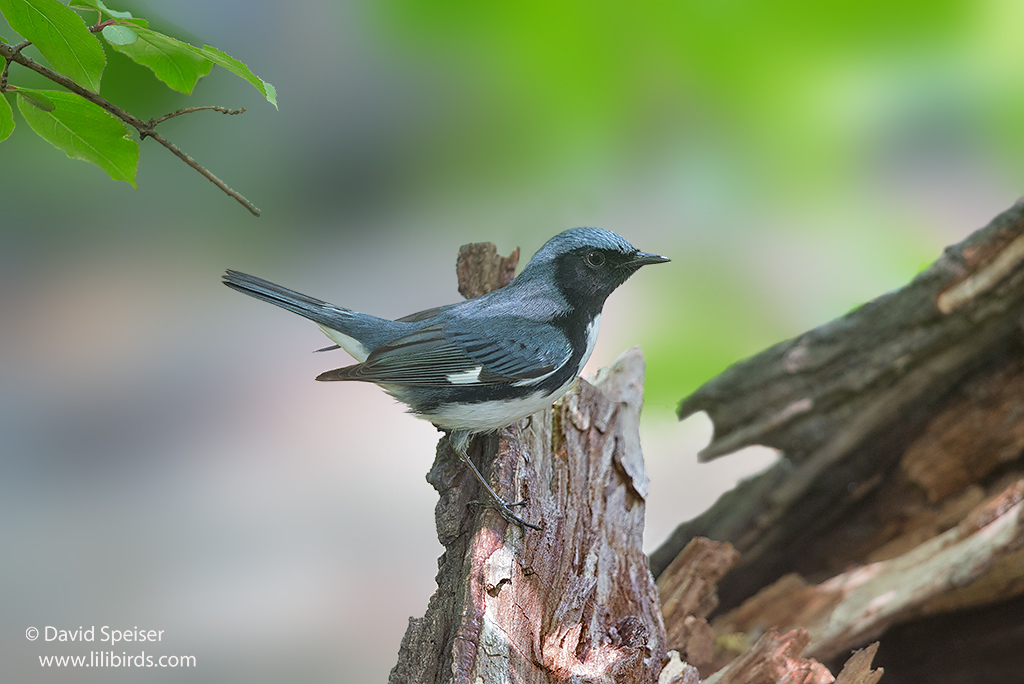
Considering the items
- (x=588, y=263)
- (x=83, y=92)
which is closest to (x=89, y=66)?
(x=83, y=92)

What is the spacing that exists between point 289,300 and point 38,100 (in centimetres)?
96

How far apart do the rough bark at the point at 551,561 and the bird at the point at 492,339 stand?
0.08 metres

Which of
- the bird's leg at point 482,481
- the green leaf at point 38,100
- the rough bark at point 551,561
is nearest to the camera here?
the green leaf at point 38,100

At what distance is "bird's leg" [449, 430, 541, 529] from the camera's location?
6.73 feet

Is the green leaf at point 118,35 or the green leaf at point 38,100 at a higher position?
the green leaf at point 38,100

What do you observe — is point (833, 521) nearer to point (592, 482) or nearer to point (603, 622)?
point (592, 482)

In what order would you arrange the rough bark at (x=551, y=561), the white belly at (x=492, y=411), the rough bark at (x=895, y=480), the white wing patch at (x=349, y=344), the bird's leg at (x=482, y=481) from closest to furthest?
1. the rough bark at (x=551, y=561)
2. the bird's leg at (x=482, y=481)
3. the white belly at (x=492, y=411)
4. the white wing patch at (x=349, y=344)
5. the rough bark at (x=895, y=480)

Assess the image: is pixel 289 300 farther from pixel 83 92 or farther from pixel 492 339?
pixel 83 92

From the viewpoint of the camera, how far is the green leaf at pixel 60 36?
1.24m

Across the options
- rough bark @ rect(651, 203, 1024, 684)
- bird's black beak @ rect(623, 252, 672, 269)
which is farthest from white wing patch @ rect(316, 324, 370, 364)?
rough bark @ rect(651, 203, 1024, 684)

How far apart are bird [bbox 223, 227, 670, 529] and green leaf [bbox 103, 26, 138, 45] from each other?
91 cm

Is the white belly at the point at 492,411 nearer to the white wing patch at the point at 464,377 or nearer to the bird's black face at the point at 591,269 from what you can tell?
the white wing patch at the point at 464,377

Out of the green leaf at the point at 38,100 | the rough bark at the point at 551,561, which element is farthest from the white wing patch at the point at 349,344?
the green leaf at the point at 38,100

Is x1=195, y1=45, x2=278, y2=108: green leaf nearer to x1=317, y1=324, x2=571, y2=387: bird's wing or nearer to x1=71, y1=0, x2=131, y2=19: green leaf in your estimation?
x1=71, y1=0, x2=131, y2=19: green leaf
